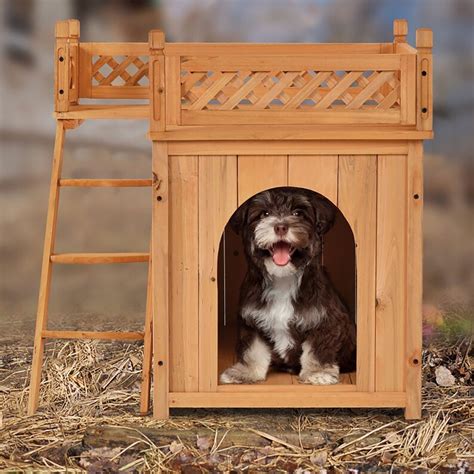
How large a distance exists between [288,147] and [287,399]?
1.25m

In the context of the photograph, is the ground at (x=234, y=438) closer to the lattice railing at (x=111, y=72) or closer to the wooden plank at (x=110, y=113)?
the wooden plank at (x=110, y=113)

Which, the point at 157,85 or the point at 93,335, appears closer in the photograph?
the point at 157,85

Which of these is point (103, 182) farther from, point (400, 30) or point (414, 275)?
point (400, 30)

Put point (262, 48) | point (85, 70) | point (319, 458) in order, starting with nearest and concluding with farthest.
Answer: point (319, 458)
point (85, 70)
point (262, 48)

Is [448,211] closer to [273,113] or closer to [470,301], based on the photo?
[470,301]

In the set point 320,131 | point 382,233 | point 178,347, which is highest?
point 320,131

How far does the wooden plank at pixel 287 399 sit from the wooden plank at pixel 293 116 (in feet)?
4.38

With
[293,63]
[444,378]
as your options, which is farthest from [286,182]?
[444,378]

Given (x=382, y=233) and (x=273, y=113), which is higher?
(x=273, y=113)

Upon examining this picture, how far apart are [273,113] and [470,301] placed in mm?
3548

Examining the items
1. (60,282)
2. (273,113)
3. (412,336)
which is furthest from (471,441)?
(60,282)

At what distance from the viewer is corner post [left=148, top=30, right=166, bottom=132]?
5.57m

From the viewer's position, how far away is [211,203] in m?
5.70

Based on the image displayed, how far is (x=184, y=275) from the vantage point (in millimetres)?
5766
